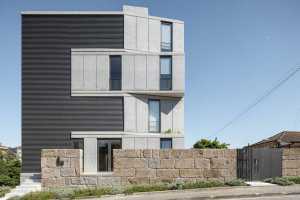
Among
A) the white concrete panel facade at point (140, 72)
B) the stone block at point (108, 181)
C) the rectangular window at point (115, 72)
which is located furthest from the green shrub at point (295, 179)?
the rectangular window at point (115, 72)

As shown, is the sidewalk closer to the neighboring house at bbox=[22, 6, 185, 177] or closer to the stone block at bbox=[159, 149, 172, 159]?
the stone block at bbox=[159, 149, 172, 159]

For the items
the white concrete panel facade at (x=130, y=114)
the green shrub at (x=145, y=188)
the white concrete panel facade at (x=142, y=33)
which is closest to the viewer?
the green shrub at (x=145, y=188)

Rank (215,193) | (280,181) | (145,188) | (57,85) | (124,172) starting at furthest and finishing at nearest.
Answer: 1. (57,85)
2. (124,172)
3. (280,181)
4. (145,188)
5. (215,193)

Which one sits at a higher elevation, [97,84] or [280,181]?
[97,84]

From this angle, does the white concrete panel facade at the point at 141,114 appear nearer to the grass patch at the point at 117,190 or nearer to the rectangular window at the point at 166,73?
the rectangular window at the point at 166,73

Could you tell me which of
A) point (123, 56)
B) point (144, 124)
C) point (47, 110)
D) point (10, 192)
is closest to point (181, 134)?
point (144, 124)

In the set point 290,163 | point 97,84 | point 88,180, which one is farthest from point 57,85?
point 290,163

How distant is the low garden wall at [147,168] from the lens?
17891 millimetres

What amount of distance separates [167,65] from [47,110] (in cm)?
914

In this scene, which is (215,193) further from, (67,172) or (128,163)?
(67,172)

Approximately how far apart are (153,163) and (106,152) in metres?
7.59

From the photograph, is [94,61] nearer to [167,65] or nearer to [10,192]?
[167,65]

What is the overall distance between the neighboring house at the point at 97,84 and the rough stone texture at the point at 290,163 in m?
8.99

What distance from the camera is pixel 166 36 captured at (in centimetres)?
2752
